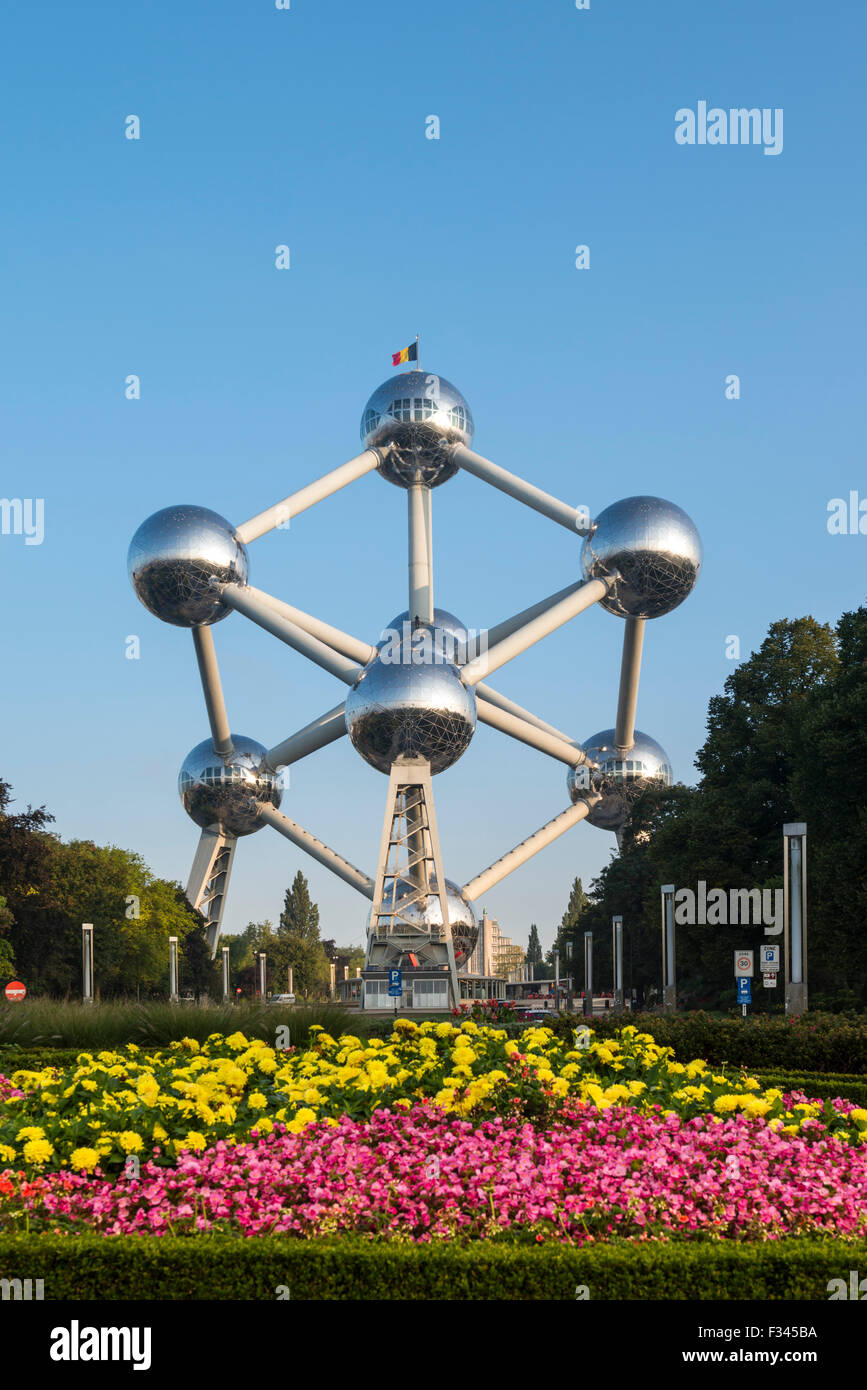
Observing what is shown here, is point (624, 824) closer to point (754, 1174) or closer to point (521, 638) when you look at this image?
point (521, 638)

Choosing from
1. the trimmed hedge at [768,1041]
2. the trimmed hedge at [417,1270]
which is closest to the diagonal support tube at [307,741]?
the trimmed hedge at [768,1041]

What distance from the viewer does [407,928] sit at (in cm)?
5894

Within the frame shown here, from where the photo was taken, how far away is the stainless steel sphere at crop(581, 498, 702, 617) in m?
59.3

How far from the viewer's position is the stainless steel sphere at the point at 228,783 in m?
67.5

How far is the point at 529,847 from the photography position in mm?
69938

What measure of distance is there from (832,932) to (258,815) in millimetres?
37108

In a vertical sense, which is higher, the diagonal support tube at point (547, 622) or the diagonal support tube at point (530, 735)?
the diagonal support tube at point (547, 622)

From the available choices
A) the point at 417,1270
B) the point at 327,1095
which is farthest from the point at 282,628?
the point at 417,1270

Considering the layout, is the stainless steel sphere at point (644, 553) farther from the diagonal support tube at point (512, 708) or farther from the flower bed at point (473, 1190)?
the flower bed at point (473, 1190)

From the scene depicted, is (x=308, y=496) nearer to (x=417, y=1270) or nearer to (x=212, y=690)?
(x=212, y=690)

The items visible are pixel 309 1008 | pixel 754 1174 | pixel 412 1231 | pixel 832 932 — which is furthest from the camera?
pixel 832 932

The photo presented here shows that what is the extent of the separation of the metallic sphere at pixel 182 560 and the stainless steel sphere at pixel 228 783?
10781 mm

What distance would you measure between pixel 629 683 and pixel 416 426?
15.0 m
